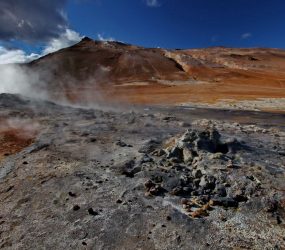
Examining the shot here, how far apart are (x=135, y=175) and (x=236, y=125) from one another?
12.2 m

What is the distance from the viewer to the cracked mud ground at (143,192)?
966 centimetres

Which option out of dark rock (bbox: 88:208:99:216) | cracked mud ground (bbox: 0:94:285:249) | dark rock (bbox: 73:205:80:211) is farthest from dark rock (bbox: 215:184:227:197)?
dark rock (bbox: 73:205:80:211)

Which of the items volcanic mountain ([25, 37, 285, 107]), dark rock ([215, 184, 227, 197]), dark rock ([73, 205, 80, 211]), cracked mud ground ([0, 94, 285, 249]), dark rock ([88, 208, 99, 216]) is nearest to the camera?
cracked mud ground ([0, 94, 285, 249])

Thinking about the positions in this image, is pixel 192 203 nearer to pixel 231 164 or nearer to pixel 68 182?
pixel 231 164

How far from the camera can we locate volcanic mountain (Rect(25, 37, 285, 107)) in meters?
53.2

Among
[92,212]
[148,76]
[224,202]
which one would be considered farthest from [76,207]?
[148,76]

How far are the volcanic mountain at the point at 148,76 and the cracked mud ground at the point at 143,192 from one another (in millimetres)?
29011

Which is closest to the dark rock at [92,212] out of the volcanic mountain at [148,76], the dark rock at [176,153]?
the dark rock at [176,153]

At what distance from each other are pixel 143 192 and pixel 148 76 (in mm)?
61588

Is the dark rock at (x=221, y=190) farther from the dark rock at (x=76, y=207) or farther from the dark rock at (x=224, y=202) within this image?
the dark rock at (x=76, y=207)

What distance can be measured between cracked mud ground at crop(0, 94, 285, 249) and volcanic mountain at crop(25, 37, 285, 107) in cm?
2901

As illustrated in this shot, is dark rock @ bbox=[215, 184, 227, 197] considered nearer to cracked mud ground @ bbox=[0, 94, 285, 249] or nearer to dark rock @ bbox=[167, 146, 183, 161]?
cracked mud ground @ bbox=[0, 94, 285, 249]

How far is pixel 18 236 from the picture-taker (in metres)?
9.72

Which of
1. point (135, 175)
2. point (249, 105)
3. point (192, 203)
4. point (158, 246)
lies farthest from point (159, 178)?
point (249, 105)
